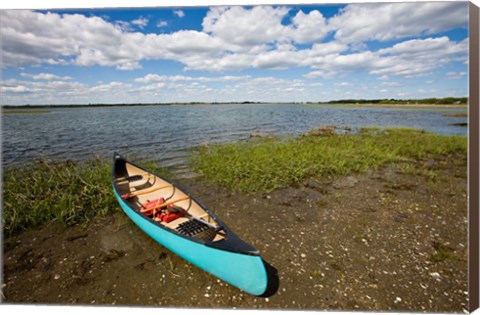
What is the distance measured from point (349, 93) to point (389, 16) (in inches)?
112

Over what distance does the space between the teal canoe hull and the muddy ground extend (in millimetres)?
240

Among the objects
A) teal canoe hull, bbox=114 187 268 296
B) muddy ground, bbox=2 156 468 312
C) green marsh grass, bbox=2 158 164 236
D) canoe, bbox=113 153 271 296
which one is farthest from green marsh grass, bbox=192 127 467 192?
teal canoe hull, bbox=114 187 268 296

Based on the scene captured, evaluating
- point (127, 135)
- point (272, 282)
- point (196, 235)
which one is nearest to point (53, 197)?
point (196, 235)

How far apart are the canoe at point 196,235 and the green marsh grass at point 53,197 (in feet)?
2.18

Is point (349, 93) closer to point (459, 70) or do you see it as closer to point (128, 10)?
point (459, 70)

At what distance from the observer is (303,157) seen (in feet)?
28.3

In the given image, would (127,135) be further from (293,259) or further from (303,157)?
(293,259)

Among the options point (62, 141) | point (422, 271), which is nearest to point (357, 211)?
point (422, 271)

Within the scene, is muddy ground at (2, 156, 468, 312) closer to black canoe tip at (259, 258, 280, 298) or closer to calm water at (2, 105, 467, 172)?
Answer: black canoe tip at (259, 258, 280, 298)

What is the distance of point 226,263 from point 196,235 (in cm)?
89

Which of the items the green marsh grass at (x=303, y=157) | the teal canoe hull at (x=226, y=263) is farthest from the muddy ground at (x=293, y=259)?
the green marsh grass at (x=303, y=157)

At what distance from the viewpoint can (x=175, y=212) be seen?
14.8 feet

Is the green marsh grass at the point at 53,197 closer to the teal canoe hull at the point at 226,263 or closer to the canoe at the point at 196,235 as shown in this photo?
the canoe at the point at 196,235

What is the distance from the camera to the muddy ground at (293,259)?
3324 millimetres
